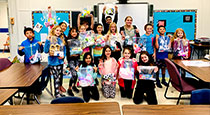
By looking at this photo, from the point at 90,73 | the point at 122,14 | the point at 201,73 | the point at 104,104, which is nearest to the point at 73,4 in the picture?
the point at 122,14

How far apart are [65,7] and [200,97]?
5.56 metres

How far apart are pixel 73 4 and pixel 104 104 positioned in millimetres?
5496

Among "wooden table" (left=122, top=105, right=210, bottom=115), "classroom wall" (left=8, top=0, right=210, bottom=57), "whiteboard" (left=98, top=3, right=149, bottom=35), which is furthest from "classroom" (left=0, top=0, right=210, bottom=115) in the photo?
"classroom wall" (left=8, top=0, right=210, bottom=57)

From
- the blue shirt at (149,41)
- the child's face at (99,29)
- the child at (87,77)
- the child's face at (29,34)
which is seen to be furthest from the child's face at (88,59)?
the blue shirt at (149,41)

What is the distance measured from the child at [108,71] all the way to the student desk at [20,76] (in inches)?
42.5

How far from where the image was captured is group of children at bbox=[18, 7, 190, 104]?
3.45m

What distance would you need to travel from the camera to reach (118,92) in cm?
406

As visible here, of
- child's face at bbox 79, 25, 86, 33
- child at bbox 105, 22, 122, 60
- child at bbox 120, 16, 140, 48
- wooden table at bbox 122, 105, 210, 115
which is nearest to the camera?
wooden table at bbox 122, 105, 210, 115

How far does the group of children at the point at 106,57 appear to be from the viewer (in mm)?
3447

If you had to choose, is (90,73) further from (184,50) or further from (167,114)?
(167,114)

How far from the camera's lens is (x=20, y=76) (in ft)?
9.46

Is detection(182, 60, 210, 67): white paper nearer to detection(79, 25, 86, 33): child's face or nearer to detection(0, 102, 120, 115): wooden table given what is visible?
detection(79, 25, 86, 33): child's face

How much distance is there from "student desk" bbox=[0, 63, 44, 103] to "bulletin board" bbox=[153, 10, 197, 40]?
4.50m

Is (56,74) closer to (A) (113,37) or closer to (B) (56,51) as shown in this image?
(B) (56,51)
